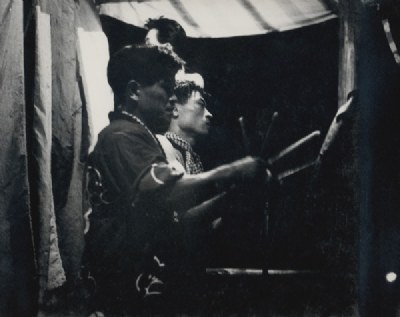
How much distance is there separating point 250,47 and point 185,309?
7.43ft

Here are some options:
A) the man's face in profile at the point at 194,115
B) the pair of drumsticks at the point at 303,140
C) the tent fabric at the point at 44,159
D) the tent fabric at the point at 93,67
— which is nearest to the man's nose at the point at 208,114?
the man's face in profile at the point at 194,115

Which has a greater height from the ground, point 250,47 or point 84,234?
point 250,47

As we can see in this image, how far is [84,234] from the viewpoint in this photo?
210 inches

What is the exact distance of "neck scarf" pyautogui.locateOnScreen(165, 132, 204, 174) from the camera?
17.7 feet

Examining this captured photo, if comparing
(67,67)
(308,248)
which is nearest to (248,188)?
(308,248)

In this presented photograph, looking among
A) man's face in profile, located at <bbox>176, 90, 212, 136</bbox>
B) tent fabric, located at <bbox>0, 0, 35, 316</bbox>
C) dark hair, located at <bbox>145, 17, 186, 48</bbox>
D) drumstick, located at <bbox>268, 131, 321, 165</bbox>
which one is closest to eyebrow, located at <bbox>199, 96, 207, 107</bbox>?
man's face in profile, located at <bbox>176, 90, 212, 136</bbox>

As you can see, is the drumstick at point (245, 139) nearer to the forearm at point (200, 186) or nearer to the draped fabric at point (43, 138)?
the forearm at point (200, 186)

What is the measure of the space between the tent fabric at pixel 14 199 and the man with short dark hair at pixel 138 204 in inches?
20.9

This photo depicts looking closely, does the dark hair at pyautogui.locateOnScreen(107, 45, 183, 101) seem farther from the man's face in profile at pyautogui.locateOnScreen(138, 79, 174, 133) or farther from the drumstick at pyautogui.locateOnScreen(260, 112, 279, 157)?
the drumstick at pyautogui.locateOnScreen(260, 112, 279, 157)

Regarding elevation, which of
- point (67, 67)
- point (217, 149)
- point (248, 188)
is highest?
point (67, 67)

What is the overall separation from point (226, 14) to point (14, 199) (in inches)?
94.0

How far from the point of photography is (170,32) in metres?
5.54

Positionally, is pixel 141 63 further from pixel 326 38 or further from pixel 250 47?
pixel 326 38

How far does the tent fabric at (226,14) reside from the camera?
5.53m
